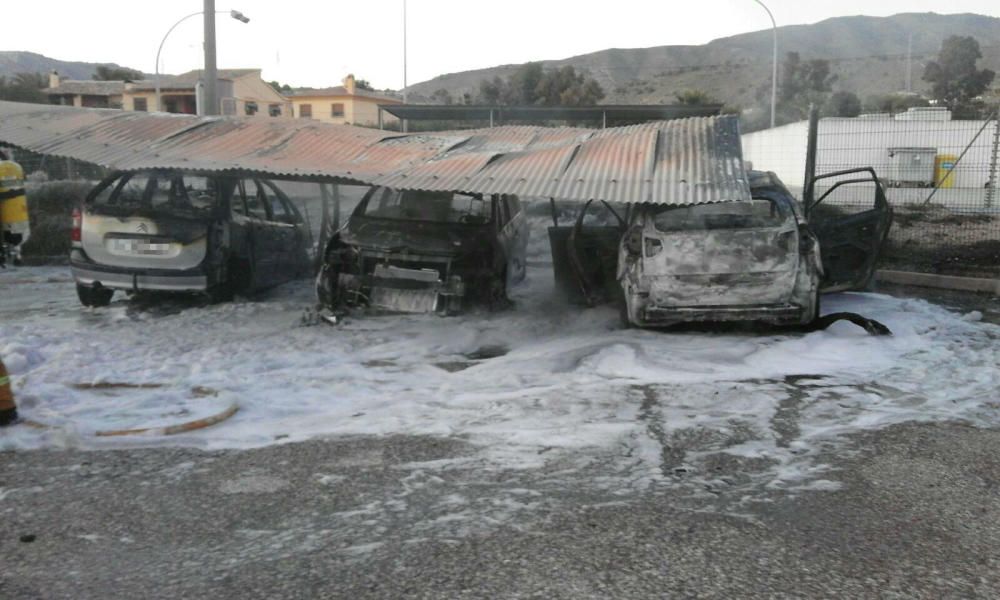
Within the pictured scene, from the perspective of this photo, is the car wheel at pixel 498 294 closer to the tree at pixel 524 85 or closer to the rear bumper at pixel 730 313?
the rear bumper at pixel 730 313

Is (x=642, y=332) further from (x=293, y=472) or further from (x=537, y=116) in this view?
(x=537, y=116)

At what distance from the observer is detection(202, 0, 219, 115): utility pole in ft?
46.7

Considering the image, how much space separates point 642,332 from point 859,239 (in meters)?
2.92

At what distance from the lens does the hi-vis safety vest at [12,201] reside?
18.8ft

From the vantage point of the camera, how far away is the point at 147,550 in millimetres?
3715

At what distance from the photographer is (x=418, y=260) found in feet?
27.9

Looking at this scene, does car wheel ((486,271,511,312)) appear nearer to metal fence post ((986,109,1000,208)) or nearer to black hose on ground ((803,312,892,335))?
black hose on ground ((803,312,892,335))

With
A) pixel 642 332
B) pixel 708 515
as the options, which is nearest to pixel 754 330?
pixel 642 332

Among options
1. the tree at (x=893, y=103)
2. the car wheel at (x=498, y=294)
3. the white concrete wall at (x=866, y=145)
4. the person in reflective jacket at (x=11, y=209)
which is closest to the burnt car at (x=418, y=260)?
the car wheel at (x=498, y=294)

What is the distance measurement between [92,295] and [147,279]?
1.02 metres

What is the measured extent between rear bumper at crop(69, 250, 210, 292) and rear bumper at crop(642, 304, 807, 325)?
14.8 ft

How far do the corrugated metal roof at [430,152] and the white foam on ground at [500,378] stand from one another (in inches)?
53.1

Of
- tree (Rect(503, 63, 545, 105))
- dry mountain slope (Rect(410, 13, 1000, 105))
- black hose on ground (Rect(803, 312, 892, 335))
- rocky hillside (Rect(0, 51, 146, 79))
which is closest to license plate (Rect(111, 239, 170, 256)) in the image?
black hose on ground (Rect(803, 312, 892, 335))

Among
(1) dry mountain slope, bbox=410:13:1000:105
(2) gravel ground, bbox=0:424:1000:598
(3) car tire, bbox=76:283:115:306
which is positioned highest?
(1) dry mountain slope, bbox=410:13:1000:105
